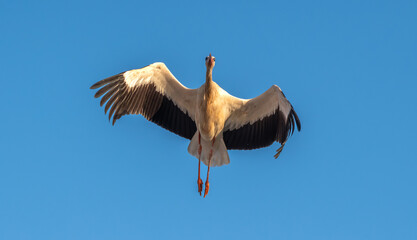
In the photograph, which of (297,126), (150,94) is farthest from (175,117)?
(297,126)

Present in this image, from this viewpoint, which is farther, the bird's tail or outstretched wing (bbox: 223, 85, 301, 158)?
the bird's tail

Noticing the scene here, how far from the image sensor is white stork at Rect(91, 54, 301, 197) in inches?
472

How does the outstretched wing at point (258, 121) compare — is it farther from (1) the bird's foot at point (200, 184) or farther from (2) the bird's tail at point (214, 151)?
(1) the bird's foot at point (200, 184)

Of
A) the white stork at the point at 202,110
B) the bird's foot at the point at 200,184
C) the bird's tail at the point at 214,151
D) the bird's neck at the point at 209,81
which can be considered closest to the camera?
the bird's neck at the point at 209,81

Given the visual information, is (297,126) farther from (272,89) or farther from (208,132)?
(208,132)

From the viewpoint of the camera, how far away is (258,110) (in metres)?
12.6

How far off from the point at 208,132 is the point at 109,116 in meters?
1.84

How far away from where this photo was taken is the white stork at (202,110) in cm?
1200

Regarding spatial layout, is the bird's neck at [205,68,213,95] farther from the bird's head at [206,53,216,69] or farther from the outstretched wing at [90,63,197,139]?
the outstretched wing at [90,63,197,139]

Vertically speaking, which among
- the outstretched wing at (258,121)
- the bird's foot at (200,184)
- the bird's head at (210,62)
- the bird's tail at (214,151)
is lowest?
the bird's foot at (200,184)

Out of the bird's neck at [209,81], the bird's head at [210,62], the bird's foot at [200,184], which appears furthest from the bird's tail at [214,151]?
the bird's head at [210,62]

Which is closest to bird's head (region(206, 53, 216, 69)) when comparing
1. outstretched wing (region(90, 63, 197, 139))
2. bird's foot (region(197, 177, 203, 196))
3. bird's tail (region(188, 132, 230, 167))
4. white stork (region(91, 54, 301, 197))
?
white stork (region(91, 54, 301, 197))

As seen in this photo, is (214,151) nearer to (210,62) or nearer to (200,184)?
(200,184)

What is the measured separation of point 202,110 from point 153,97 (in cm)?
125
